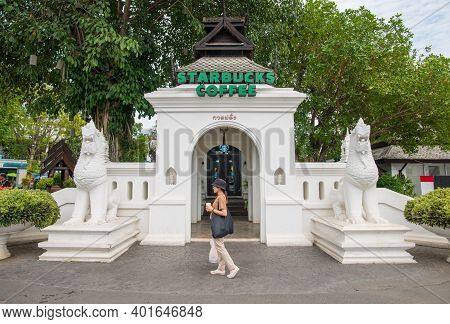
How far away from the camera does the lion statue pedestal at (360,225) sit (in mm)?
5969

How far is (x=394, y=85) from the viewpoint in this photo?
1347 centimetres

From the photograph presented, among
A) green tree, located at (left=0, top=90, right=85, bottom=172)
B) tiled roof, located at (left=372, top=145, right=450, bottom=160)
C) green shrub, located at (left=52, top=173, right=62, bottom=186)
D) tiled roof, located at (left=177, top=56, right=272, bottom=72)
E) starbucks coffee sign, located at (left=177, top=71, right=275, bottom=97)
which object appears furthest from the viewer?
green tree, located at (left=0, top=90, right=85, bottom=172)

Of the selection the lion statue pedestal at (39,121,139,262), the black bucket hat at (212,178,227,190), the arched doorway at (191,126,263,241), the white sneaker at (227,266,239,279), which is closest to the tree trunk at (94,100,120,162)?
the arched doorway at (191,126,263,241)

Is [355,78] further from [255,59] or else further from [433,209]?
[433,209]

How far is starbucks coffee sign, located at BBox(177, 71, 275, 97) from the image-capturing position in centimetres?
773

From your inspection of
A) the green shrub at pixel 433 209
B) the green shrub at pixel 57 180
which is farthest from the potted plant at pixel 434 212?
the green shrub at pixel 57 180

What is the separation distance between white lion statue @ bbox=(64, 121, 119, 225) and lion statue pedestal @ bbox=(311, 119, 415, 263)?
5.37m

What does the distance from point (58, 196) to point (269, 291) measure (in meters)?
6.38

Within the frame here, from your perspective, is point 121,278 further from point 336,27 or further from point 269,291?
point 336,27

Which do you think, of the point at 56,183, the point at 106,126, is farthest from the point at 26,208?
the point at 56,183

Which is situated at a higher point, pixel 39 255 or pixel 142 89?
pixel 142 89

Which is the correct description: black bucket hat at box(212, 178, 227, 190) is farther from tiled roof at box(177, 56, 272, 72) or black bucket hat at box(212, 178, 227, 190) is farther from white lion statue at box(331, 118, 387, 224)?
tiled roof at box(177, 56, 272, 72)

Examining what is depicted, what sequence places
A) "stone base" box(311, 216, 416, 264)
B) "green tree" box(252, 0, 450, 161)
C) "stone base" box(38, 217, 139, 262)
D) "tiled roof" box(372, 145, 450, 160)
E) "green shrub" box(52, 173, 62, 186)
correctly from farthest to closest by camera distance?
1. "tiled roof" box(372, 145, 450, 160)
2. "green shrub" box(52, 173, 62, 186)
3. "green tree" box(252, 0, 450, 161)
4. "stone base" box(38, 217, 139, 262)
5. "stone base" box(311, 216, 416, 264)
